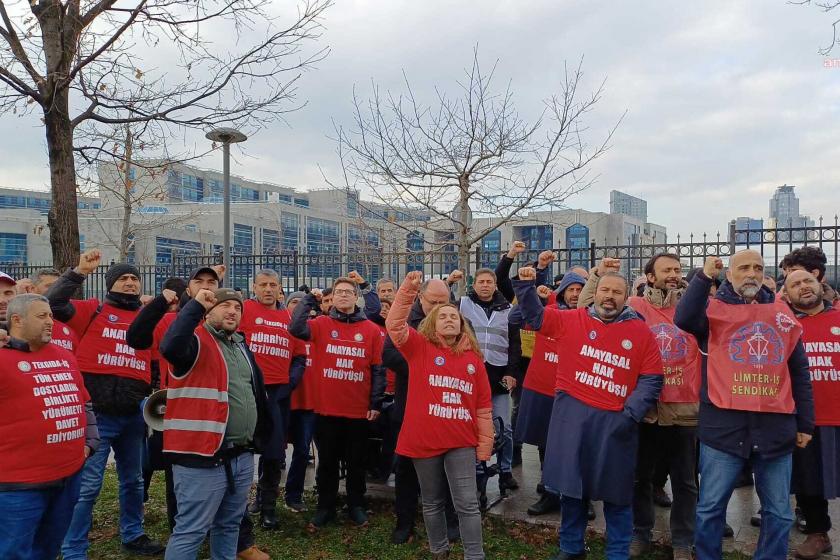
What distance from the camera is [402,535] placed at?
4.71m

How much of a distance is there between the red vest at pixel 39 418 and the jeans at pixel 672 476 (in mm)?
3748

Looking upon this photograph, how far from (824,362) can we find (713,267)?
126 cm

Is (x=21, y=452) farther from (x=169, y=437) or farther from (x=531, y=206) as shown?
(x=531, y=206)

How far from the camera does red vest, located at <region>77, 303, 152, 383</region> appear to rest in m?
4.48

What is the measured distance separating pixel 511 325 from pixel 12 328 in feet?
12.5

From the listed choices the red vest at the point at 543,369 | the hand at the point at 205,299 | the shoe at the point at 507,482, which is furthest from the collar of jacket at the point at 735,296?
the hand at the point at 205,299

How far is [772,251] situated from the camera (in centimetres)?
967

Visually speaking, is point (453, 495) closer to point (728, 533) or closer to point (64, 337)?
point (728, 533)

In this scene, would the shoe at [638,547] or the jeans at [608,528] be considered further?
the shoe at [638,547]

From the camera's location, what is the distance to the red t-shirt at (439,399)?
13.4 feet

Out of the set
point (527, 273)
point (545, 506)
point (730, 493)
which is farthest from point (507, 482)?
point (527, 273)

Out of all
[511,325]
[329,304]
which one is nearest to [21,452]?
[329,304]

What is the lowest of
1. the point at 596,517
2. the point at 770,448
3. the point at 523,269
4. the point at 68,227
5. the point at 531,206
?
the point at 596,517

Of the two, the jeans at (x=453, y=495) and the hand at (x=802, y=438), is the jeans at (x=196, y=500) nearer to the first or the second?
the jeans at (x=453, y=495)
